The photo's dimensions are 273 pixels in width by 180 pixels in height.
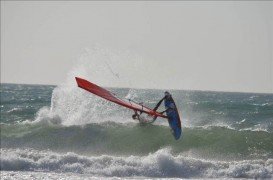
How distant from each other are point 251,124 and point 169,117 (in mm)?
5659

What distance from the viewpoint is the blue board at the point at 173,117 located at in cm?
1516

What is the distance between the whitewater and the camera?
1269 centimetres

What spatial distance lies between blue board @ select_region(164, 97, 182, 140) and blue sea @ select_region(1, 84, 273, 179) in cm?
33

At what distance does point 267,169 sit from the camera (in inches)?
494

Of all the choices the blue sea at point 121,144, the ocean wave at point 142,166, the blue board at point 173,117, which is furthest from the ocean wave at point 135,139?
the ocean wave at point 142,166

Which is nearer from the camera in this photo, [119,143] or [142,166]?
[142,166]

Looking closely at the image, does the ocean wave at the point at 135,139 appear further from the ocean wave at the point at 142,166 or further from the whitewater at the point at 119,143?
the ocean wave at the point at 142,166

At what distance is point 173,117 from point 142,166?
2.87 meters

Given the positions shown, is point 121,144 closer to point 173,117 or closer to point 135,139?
point 135,139

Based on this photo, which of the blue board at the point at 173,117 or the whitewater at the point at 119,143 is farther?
the blue board at the point at 173,117

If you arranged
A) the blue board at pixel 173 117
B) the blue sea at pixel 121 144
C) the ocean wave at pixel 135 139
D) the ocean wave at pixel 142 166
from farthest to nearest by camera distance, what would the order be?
the blue board at pixel 173 117 → the ocean wave at pixel 135 139 → the blue sea at pixel 121 144 → the ocean wave at pixel 142 166

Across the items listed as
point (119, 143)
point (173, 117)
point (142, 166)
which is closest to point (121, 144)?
point (119, 143)

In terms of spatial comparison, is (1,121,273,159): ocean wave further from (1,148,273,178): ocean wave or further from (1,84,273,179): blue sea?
(1,148,273,178): ocean wave

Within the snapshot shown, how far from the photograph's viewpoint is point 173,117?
50.3 feet
